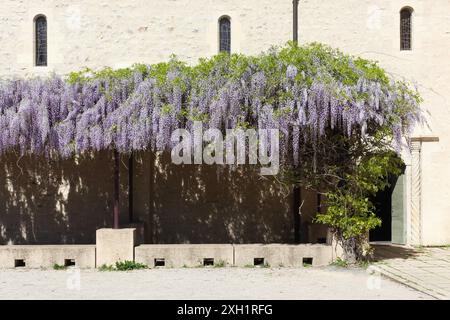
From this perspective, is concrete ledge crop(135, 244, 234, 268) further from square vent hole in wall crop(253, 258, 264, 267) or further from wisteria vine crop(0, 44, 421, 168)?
wisteria vine crop(0, 44, 421, 168)

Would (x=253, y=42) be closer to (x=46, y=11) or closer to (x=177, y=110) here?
(x=177, y=110)

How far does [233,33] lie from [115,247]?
5408 mm

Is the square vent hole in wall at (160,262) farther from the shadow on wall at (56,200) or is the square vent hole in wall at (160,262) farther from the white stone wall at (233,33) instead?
the white stone wall at (233,33)

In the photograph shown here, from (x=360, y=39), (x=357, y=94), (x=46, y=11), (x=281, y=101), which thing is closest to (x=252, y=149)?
(x=281, y=101)

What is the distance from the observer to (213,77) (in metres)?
9.26

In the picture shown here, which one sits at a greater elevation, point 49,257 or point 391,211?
point 391,211

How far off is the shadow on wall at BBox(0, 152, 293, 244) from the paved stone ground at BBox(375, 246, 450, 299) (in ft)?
7.48

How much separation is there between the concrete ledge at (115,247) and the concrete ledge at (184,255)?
0.55 feet

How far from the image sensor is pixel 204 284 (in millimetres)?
7863

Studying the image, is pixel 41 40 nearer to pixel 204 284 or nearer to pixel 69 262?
pixel 69 262

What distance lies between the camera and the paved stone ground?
297 inches

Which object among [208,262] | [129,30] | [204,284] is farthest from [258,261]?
[129,30]

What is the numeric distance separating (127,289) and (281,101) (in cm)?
394

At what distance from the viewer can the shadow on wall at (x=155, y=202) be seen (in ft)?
37.1
